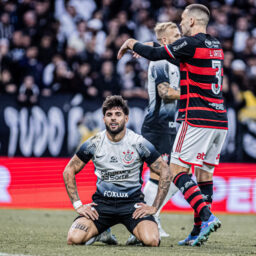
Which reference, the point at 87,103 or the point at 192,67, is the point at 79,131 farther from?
the point at 192,67

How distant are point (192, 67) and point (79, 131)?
17.5 ft

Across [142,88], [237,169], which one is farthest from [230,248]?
[142,88]

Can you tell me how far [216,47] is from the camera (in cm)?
609

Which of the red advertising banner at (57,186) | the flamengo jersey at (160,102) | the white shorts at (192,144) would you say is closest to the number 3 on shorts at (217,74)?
the white shorts at (192,144)

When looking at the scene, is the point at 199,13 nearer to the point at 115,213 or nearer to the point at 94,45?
the point at 115,213

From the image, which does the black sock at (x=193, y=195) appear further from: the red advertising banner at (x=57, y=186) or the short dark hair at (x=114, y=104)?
the red advertising banner at (x=57, y=186)

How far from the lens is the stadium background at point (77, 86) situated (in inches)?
438

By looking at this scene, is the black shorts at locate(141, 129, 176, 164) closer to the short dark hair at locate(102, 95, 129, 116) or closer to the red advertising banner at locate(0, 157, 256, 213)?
the short dark hair at locate(102, 95, 129, 116)

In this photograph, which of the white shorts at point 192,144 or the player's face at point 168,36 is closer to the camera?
the white shorts at point 192,144

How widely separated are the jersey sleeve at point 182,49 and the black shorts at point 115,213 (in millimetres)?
1453

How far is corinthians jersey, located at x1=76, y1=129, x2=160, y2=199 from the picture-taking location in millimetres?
5879

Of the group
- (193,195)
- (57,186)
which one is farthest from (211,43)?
(57,186)

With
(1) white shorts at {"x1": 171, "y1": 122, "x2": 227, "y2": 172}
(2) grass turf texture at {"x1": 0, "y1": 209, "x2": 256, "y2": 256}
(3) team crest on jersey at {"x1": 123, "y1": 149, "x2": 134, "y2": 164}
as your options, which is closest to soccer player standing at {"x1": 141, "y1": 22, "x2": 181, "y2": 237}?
(2) grass turf texture at {"x1": 0, "y1": 209, "x2": 256, "y2": 256}

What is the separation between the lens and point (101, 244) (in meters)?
6.14
